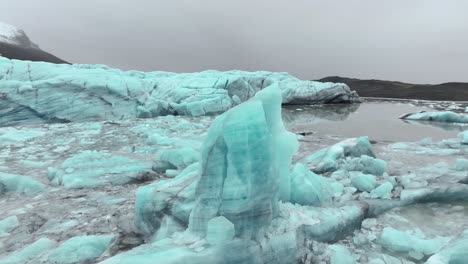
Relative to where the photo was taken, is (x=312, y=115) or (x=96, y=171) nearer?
(x=96, y=171)

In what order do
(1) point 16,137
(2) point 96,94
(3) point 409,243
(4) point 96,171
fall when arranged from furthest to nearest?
1. (2) point 96,94
2. (1) point 16,137
3. (4) point 96,171
4. (3) point 409,243

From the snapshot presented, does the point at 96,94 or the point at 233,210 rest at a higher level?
the point at 96,94

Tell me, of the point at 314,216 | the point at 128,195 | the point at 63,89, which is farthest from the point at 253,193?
the point at 63,89

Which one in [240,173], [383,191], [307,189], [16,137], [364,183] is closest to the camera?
[240,173]

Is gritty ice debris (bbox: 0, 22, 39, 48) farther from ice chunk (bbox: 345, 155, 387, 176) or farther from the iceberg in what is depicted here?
ice chunk (bbox: 345, 155, 387, 176)

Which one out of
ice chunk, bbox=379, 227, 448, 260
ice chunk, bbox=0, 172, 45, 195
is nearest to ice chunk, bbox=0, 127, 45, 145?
ice chunk, bbox=0, 172, 45, 195

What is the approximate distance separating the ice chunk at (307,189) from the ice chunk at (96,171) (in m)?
2.47

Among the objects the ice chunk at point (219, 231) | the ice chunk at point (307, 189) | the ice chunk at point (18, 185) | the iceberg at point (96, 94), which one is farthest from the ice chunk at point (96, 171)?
the iceberg at point (96, 94)

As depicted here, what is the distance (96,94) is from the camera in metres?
13.9

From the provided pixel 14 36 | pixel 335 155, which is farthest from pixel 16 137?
pixel 14 36

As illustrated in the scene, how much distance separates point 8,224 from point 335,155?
4797mm

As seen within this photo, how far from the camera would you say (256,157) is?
8.29ft

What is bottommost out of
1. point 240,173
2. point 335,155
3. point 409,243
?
point 409,243

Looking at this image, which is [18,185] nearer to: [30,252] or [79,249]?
[30,252]
